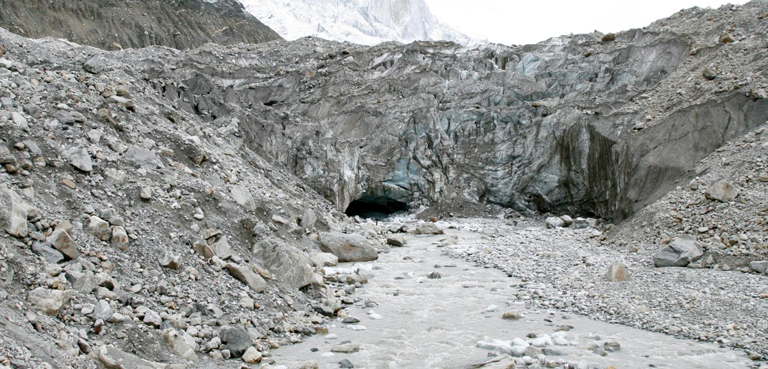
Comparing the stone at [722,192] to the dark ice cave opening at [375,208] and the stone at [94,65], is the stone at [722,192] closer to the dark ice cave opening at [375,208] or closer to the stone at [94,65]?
the stone at [94,65]

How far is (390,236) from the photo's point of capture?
19.8m

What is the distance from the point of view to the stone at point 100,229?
8.43 m

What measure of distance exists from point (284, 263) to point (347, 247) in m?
4.92

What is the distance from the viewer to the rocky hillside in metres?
62.6

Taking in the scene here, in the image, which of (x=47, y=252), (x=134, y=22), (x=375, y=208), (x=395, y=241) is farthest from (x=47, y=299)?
(x=134, y=22)

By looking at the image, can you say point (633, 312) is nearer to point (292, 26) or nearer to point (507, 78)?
point (507, 78)

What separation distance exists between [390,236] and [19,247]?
13.7m

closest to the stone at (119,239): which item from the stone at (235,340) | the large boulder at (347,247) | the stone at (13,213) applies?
the stone at (13,213)

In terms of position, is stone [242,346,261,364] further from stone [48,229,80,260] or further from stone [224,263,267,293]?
stone [48,229,80,260]

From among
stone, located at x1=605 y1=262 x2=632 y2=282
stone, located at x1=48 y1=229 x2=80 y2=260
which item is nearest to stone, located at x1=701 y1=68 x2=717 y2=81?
stone, located at x1=605 y1=262 x2=632 y2=282

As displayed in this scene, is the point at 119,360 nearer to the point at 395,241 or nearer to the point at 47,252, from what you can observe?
the point at 47,252

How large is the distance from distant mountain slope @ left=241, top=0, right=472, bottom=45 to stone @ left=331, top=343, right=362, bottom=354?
11022 cm

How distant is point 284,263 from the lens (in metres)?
11.0

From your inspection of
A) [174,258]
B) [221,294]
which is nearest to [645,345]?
[221,294]
